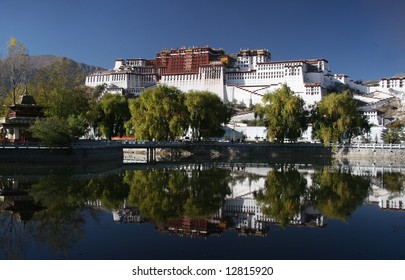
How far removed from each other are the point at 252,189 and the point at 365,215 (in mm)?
5513

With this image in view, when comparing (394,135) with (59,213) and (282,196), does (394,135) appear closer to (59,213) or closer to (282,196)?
(282,196)

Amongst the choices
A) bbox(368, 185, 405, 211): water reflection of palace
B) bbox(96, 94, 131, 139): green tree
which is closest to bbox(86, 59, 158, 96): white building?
bbox(96, 94, 131, 139): green tree

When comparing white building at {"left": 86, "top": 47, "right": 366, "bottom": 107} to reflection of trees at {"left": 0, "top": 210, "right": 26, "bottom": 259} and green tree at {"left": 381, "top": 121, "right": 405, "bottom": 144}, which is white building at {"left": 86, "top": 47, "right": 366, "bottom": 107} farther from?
reflection of trees at {"left": 0, "top": 210, "right": 26, "bottom": 259}

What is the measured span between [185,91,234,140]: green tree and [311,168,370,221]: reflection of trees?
1727cm

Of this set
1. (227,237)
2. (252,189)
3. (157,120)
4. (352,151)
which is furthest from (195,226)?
(352,151)

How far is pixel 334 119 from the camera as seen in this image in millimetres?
38062

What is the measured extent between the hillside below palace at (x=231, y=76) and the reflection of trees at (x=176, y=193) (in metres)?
44.6

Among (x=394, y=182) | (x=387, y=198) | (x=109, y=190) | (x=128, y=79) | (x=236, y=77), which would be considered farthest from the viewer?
(x=128, y=79)

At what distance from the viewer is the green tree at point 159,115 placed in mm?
36562

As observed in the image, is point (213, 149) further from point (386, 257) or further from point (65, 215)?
point (386, 257)

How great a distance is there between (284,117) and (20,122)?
65.6 feet

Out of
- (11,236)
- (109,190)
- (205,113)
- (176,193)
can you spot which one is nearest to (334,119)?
(205,113)

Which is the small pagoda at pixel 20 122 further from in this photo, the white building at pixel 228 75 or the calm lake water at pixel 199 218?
the white building at pixel 228 75

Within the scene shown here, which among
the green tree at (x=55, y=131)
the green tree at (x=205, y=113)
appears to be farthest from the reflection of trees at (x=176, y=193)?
the green tree at (x=205, y=113)
